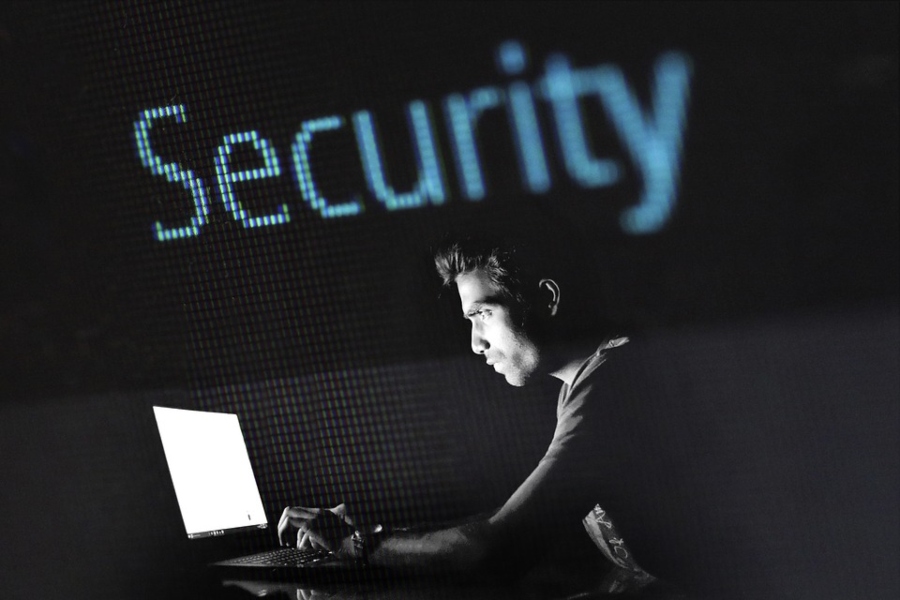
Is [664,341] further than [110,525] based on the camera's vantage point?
No

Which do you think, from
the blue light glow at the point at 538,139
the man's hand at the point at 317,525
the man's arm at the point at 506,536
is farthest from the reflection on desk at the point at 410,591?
the blue light glow at the point at 538,139

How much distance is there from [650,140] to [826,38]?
0.31 m

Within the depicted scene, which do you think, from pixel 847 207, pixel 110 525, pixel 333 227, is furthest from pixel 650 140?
pixel 110 525

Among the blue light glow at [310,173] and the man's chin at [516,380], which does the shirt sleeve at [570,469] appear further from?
the blue light glow at [310,173]

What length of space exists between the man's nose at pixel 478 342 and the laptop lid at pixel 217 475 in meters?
0.48

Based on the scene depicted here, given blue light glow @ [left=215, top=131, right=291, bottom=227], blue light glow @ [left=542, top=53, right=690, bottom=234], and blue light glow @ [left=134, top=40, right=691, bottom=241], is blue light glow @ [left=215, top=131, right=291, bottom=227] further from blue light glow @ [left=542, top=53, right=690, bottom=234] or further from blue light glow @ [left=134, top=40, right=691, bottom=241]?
blue light glow @ [left=542, top=53, right=690, bottom=234]

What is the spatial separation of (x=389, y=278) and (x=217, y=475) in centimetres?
50

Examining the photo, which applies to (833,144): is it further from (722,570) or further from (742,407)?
(722,570)

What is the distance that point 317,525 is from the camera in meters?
1.65

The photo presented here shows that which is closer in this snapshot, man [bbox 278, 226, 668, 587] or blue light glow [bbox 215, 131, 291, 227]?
man [bbox 278, 226, 668, 587]

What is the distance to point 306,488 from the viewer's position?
69.2 inches

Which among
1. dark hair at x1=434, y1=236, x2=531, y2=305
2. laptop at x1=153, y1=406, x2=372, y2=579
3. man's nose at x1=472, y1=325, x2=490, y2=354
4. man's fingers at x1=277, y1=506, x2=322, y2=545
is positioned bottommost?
man's fingers at x1=277, y1=506, x2=322, y2=545

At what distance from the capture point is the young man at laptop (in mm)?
1490

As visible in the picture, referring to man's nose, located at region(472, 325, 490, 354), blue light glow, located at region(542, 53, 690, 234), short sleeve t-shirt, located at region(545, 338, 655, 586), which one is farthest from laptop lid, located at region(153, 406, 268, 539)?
blue light glow, located at region(542, 53, 690, 234)
